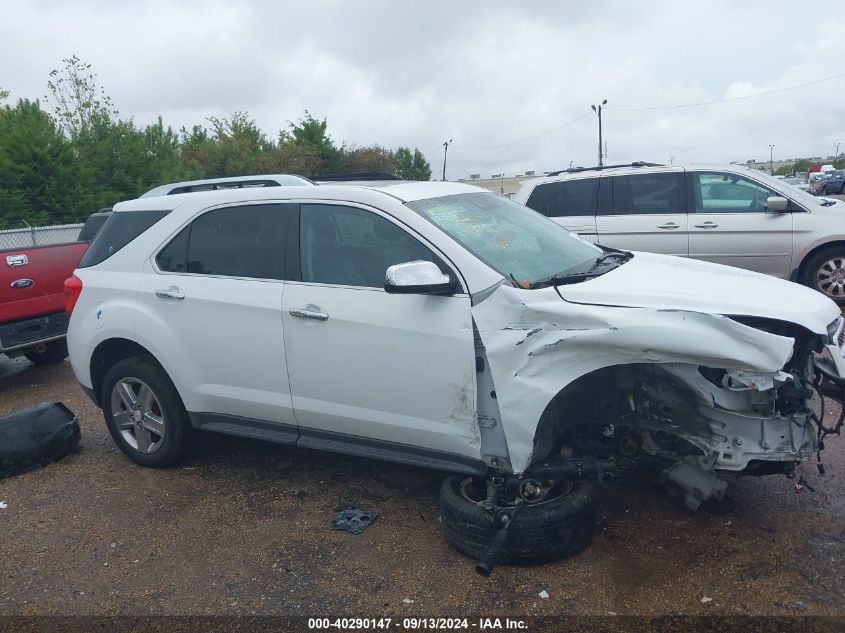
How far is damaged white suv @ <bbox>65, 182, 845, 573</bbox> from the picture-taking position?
337cm

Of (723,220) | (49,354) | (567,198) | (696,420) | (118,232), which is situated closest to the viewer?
(696,420)

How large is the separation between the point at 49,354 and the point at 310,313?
18.5 ft

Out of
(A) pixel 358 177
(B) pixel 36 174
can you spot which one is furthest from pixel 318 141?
(A) pixel 358 177

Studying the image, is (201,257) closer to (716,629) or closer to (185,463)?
(185,463)

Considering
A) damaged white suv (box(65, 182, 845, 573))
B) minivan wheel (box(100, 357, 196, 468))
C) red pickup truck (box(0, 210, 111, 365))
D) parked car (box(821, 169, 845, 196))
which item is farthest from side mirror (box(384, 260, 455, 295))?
parked car (box(821, 169, 845, 196))

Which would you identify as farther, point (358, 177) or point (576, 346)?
point (358, 177)

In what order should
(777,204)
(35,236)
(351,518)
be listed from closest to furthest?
(351,518) → (777,204) → (35,236)

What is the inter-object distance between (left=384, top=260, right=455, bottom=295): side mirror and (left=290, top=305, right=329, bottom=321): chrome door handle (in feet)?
1.87

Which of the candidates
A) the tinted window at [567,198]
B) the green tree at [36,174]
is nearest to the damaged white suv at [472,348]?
the tinted window at [567,198]

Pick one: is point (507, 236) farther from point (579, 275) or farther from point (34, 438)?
point (34, 438)

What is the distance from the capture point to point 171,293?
466cm

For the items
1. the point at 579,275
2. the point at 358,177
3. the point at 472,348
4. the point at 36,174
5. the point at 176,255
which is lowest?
the point at 472,348

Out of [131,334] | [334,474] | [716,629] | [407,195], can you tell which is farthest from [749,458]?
[131,334]

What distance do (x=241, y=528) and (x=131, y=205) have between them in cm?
238
